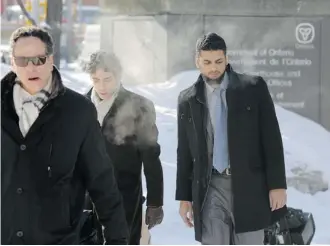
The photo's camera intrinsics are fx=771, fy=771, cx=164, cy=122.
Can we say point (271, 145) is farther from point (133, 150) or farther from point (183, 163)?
point (133, 150)

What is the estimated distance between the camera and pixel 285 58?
26.8 ft

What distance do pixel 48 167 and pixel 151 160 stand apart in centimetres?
131

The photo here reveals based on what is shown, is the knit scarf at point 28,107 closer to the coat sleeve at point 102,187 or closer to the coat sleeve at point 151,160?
the coat sleeve at point 102,187

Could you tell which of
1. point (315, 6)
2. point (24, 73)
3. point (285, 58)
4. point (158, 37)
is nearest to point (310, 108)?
point (285, 58)

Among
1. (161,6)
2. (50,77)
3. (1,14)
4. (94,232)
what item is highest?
(161,6)

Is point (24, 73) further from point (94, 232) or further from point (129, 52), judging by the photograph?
point (129, 52)

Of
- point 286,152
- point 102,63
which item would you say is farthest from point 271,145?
point 286,152

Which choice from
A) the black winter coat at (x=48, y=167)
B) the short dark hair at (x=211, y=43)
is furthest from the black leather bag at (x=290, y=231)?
the black winter coat at (x=48, y=167)

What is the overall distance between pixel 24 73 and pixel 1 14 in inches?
112

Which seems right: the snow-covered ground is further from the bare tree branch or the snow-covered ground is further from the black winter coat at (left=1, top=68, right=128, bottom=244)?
the black winter coat at (left=1, top=68, right=128, bottom=244)

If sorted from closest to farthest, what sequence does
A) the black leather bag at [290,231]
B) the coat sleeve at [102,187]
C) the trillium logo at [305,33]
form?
the coat sleeve at [102,187] → the black leather bag at [290,231] → the trillium logo at [305,33]

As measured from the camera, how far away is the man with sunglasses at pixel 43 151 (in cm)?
228

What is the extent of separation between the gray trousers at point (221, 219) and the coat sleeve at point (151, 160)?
313 millimetres

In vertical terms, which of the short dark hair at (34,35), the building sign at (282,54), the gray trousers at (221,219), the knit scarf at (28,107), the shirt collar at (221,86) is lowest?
the gray trousers at (221,219)
